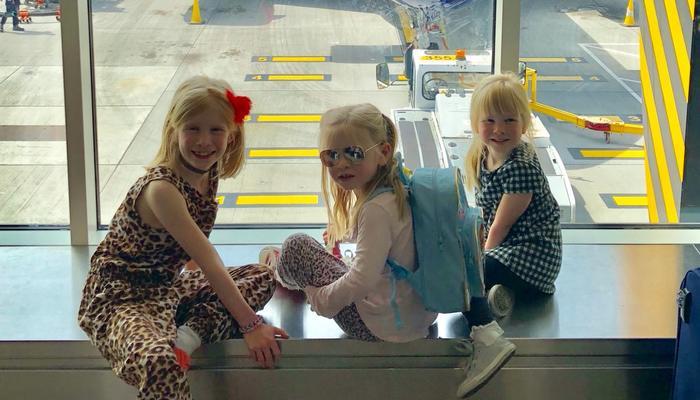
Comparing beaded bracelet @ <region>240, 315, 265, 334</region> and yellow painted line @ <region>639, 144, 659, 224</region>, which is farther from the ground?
beaded bracelet @ <region>240, 315, 265, 334</region>

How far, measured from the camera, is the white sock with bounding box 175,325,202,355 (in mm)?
2527

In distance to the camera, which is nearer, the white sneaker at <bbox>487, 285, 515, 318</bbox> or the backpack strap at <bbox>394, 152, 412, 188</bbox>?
the backpack strap at <bbox>394, 152, 412, 188</bbox>

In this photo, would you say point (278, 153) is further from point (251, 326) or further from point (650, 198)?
point (650, 198)

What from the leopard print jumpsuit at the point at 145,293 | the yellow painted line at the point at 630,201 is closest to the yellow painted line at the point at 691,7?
the yellow painted line at the point at 630,201

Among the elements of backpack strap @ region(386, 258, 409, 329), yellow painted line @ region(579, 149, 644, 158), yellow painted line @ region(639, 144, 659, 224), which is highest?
backpack strap @ region(386, 258, 409, 329)

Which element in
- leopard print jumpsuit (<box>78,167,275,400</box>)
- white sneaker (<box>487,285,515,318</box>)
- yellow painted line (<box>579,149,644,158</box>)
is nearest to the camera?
leopard print jumpsuit (<box>78,167,275,400</box>)

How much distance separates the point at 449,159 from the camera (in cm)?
390

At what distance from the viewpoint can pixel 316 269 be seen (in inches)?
107

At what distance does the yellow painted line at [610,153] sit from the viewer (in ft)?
14.4

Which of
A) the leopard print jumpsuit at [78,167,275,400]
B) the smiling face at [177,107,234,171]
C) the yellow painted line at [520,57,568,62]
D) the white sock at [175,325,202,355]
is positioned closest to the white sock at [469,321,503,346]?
the leopard print jumpsuit at [78,167,275,400]

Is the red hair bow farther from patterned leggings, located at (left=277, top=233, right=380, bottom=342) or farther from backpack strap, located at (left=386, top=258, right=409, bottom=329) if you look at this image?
backpack strap, located at (left=386, top=258, right=409, bottom=329)

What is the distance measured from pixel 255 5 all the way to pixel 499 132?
3.85 ft

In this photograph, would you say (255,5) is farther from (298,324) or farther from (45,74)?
(298,324)

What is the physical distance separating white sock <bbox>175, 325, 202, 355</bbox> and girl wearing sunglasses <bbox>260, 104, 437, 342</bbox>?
327 millimetres
